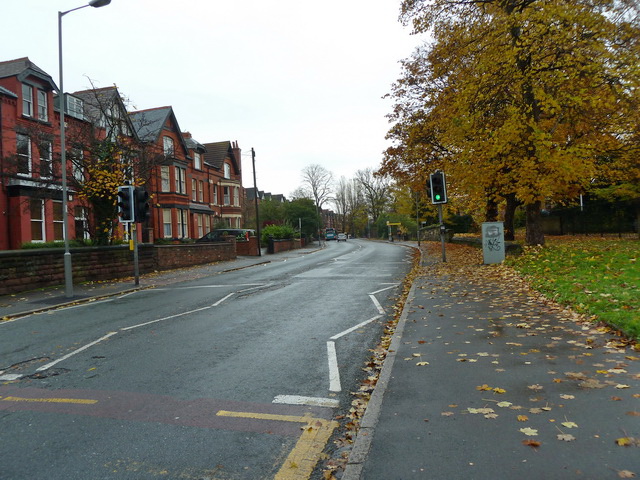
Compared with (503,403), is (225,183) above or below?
above

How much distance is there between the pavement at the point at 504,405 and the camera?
10.5 feet

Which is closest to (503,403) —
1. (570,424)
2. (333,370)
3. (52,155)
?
(570,424)

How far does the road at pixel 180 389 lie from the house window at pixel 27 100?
18.1 m

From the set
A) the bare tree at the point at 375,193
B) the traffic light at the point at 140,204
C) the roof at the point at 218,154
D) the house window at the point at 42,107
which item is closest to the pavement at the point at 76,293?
the traffic light at the point at 140,204

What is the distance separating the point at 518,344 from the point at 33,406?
19.5 ft

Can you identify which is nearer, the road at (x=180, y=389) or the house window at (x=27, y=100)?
the road at (x=180, y=389)

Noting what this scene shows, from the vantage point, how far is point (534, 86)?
15773 millimetres

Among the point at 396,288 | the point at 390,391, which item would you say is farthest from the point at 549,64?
the point at 390,391

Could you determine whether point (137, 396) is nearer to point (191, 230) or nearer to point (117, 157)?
point (117, 157)

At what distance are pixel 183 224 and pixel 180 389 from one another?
34.2 meters

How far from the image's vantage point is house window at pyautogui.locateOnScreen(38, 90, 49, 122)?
2477 cm

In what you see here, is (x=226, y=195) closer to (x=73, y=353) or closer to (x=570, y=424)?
(x=73, y=353)

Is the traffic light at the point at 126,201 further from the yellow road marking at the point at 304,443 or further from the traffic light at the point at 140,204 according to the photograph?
the yellow road marking at the point at 304,443

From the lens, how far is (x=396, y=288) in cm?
1357
